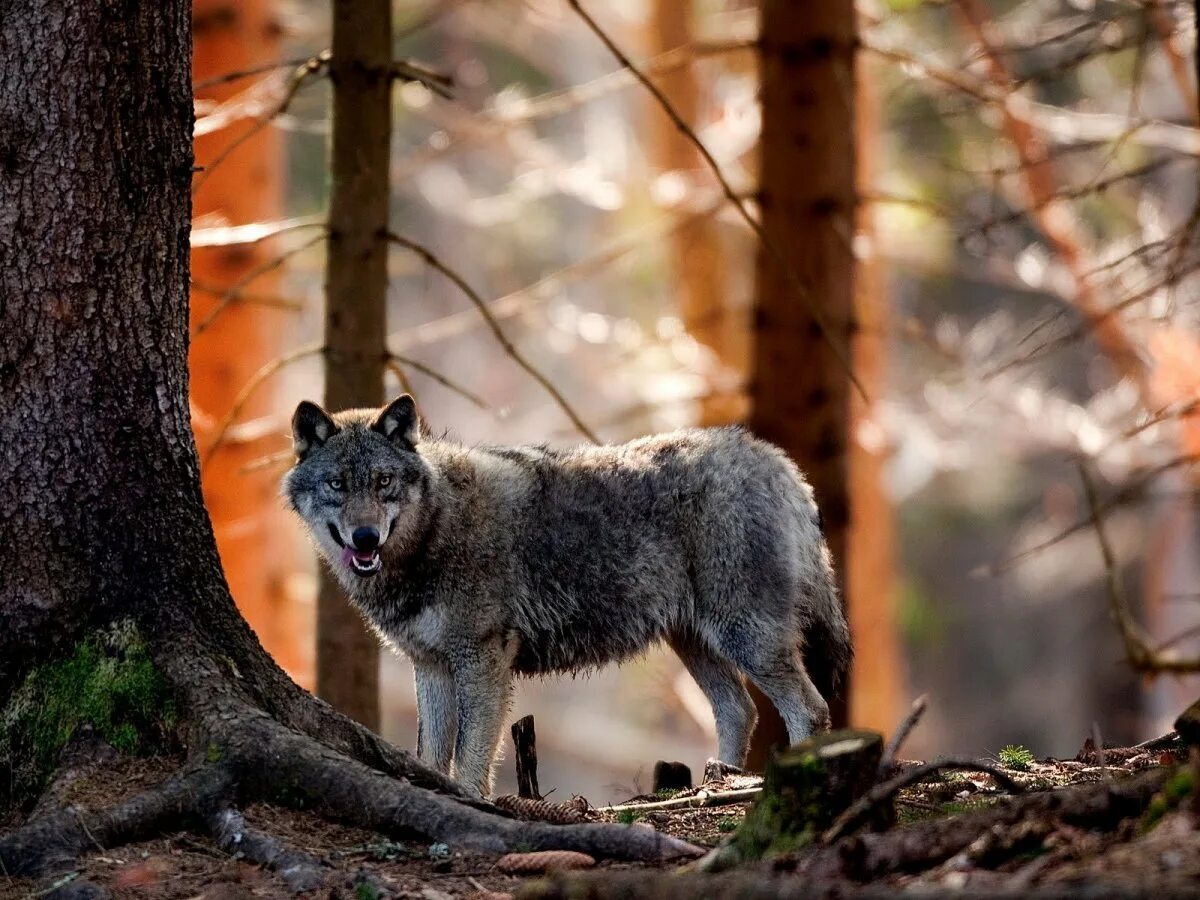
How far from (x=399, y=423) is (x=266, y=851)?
110 inches

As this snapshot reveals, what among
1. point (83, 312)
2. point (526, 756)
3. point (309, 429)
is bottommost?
point (526, 756)

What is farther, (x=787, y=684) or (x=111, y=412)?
(x=787, y=684)

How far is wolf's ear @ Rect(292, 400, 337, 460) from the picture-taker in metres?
7.17

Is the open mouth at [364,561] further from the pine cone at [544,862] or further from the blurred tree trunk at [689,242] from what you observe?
the blurred tree trunk at [689,242]

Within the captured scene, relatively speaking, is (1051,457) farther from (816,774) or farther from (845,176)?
(816,774)

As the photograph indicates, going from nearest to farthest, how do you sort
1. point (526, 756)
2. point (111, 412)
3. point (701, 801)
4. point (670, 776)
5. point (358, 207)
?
point (111, 412) < point (701, 801) < point (526, 756) < point (670, 776) < point (358, 207)

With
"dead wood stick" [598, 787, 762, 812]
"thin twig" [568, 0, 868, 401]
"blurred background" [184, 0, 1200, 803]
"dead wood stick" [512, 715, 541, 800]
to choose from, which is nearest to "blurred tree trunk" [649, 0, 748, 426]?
"blurred background" [184, 0, 1200, 803]

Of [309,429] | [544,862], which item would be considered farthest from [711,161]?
[544,862]

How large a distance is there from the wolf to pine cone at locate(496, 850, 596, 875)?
2.38 meters

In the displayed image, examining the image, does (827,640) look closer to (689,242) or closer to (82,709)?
(82,709)

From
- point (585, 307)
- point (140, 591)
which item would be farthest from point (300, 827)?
point (585, 307)

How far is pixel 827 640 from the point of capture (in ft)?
25.9

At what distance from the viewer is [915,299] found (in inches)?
1264

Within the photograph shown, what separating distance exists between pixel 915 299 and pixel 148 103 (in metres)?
28.0
